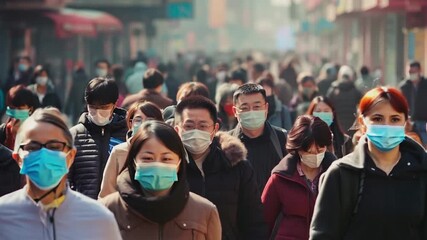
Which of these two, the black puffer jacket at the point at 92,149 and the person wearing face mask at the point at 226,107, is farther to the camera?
the person wearing face mask at the point at 226,107

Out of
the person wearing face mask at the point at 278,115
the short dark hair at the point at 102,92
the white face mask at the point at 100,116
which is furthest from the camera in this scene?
the person wearing face mask at the point at 278,115

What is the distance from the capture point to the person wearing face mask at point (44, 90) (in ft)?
50.2

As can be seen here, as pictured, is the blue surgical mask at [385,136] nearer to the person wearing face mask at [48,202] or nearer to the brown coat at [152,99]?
the person wearing face mask at [48,202]

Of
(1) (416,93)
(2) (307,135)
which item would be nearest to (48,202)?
(2) (307,135)

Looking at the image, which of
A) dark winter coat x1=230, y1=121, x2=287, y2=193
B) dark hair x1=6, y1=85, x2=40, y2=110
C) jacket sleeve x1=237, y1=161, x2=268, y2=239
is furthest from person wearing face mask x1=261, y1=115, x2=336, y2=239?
dark hair x1=6, y1=85, x2=40, y2=110

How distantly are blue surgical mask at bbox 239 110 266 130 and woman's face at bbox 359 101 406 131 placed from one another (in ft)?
10.6

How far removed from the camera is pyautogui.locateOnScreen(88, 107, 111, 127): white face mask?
8.22 meters

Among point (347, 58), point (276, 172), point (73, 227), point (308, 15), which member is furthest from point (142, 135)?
point (308, 15)

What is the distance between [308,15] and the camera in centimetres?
9962

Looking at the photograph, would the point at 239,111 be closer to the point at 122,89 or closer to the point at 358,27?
the point at 122,89

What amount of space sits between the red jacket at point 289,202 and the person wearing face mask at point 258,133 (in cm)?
138

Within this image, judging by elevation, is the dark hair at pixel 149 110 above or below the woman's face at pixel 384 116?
below

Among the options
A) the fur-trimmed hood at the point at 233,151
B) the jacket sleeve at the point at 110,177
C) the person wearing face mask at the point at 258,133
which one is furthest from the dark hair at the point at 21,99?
the fur-trimmed hood at the point at 233,151

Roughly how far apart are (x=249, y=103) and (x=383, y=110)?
3.52 m
